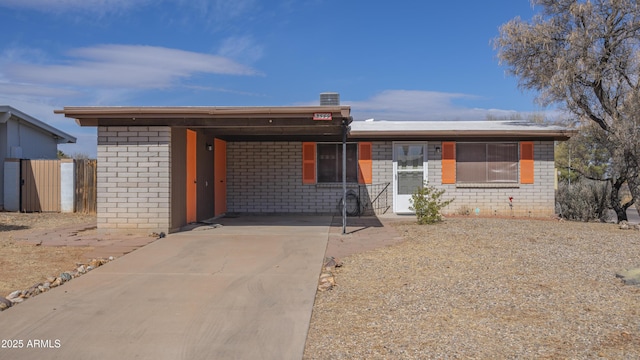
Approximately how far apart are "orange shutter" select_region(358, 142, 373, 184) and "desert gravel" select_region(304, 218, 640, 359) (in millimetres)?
6043

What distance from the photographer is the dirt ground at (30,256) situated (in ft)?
23.4

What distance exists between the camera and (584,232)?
11930 millimetres

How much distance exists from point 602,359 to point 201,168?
34.6 feet

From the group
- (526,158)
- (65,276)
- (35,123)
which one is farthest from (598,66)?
(35,123)

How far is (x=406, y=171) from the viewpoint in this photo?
52.9ft

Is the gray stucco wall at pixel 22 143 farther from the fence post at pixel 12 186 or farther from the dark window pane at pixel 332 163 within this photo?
the dark window pane at pixel 332 163

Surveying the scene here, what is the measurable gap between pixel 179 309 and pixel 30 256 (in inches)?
170

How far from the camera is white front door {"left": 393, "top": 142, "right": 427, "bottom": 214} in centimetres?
1606

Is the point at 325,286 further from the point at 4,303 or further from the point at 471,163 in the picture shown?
the point at 471,163

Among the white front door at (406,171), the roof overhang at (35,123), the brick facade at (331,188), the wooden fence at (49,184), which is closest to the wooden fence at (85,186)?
the wooden fence at (49,184)

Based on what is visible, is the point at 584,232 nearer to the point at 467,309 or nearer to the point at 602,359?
the point at 467,309

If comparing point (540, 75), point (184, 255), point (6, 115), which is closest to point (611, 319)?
point (184, 255)

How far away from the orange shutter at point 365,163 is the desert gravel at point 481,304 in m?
6.04

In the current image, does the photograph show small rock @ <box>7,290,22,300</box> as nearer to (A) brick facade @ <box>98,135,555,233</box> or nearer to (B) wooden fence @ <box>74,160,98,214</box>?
(A) brick facade @ <box>98,135,555,233</box>
